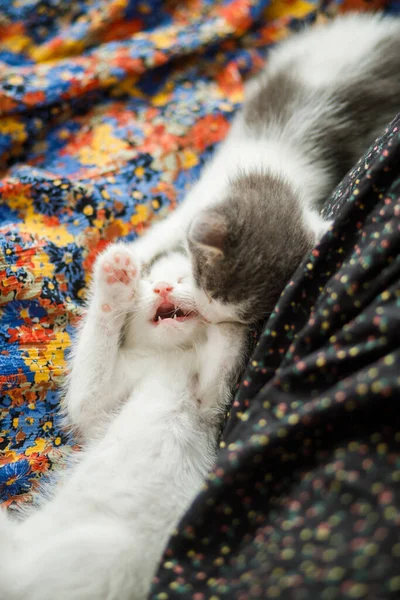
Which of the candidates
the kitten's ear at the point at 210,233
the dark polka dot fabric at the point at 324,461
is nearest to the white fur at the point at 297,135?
the kitten's ear at the point at 210,233

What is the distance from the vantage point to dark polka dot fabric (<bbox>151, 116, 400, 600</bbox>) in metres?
0.54

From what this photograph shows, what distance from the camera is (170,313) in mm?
1136

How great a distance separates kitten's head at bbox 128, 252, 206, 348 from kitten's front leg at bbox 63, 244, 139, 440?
0.12 feet

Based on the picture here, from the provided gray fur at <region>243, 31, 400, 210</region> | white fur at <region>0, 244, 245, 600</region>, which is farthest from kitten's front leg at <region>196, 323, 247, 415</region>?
gray fur at <region>243, 31, 400, 210</region>

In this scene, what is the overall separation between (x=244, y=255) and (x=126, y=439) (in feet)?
1.51

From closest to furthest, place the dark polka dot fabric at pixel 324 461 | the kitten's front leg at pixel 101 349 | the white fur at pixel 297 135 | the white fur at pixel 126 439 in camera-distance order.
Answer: the dark polka dot fabric at pixel 324 461, the white fur at pixel 126 439, the kitten's front leg at pixel 101 349, the white fur at pixel 297 135

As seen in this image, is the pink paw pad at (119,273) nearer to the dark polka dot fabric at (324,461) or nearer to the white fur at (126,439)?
the white fur at (126,439)

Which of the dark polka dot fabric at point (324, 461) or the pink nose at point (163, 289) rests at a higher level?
the pink nose at point (163, 289)

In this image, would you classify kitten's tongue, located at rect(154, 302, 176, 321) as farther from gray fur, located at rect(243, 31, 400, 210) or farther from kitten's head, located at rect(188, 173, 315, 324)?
gray fur, located at rect(243, 31, 400, 210)

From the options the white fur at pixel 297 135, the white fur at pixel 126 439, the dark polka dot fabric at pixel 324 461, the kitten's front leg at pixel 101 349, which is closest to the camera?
the dark polka dot fabric at pixel 324 461

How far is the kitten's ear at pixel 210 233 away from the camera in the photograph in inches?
37.4

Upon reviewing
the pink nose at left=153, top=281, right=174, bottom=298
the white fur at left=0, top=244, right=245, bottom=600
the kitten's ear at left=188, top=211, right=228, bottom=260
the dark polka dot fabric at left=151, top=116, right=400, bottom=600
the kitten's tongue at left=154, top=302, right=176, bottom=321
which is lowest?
the dark polka dot fabric at left=151, top=116, right=400, bottom=600

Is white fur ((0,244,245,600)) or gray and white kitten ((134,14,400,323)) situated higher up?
gray and white kitten ((134,14,400,323))

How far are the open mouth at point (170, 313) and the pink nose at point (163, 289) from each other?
0.03 m
